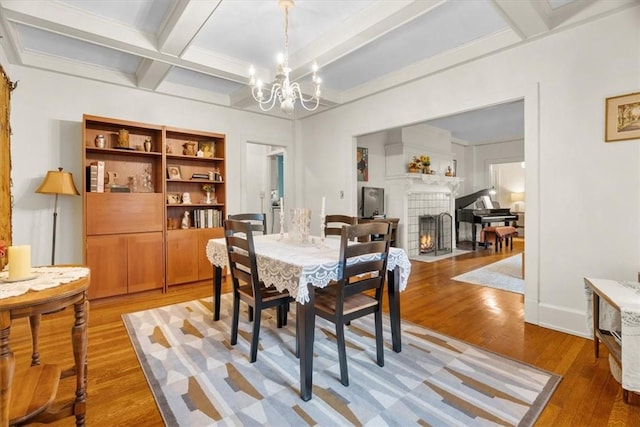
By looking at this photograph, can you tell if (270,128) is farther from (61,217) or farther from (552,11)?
(552,11)

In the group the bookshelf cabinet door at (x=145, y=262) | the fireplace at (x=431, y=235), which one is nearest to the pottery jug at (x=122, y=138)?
the bookshelf cabinet door at (x=145, y=262)

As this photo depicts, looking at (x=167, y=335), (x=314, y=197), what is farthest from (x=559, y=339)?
(x=314, y=197)

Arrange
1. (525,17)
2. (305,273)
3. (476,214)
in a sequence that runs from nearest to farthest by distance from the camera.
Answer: (305,273) < (525,17) < (476,214)

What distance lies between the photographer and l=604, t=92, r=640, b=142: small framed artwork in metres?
2.30

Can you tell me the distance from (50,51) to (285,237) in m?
3.20

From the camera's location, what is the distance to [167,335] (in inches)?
102

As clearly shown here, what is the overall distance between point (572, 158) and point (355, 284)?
2.19 m

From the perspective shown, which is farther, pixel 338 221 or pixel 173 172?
pixel 173 172

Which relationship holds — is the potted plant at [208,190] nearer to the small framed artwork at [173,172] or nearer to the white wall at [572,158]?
the small framed artwork at [173,172]

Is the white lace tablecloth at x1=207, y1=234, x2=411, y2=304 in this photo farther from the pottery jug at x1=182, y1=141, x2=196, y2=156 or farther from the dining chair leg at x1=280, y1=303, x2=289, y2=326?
the pottery jug at x1=182, y1=141, x2=196, y2=156

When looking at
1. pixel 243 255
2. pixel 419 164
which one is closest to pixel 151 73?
pixel 243 255

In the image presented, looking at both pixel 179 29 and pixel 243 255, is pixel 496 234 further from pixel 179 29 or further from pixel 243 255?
pixel 179 29

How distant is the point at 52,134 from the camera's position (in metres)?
3.46

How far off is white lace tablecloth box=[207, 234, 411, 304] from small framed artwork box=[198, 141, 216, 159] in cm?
219
